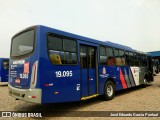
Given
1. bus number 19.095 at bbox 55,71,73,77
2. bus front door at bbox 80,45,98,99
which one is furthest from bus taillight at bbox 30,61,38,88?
bus front door at bbox 80,45,98,99

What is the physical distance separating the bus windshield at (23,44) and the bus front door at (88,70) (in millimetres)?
2292

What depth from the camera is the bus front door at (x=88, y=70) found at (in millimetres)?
7793

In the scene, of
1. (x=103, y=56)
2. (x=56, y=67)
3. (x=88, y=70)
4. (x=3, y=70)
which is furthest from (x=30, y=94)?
(x=3, y=70)

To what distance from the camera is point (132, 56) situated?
13.0 m

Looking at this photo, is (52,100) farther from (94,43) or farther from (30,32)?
(94,43)

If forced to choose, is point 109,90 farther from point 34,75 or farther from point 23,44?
point 23,44

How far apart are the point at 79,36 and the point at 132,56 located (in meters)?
6.41

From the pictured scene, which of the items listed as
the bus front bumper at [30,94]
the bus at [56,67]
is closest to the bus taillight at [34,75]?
the bus at [56,67]

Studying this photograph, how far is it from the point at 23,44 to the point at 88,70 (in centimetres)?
299

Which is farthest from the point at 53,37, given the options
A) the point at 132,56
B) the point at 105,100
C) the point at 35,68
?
the point at 132,56

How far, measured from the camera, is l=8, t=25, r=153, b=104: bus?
19.7ft

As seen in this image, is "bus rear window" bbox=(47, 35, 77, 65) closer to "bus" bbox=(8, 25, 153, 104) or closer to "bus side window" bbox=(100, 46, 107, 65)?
"bus" bbox=(8, 25, 153, 104)

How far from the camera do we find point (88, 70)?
26.9ft

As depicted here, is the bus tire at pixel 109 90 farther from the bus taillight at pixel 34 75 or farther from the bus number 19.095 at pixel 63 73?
the bus taillight at pixel 34 75
